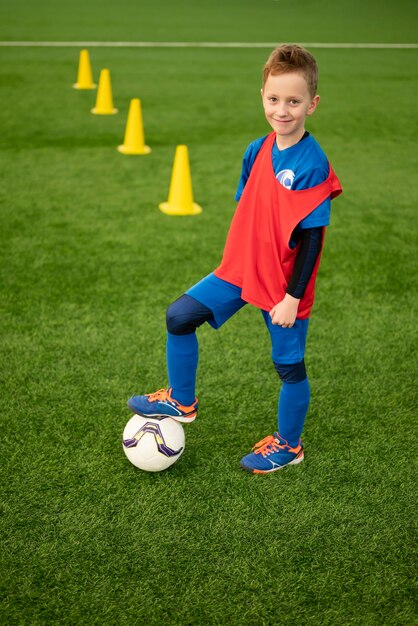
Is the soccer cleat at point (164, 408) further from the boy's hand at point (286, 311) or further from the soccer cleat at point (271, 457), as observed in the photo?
the boy's hand at point (286, 311)

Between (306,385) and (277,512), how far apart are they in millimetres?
531

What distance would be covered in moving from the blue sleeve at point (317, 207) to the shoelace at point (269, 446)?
101 cm

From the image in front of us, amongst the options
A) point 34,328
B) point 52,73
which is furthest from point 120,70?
point 34,328

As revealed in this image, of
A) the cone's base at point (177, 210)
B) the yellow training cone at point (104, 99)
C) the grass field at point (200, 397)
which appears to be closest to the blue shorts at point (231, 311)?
the grass field at point (200, 397)

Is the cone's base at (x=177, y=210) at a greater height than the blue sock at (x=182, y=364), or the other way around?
the blue sock at (x=182, y=364)

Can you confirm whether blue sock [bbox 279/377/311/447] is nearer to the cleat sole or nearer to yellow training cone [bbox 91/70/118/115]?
the cleat sole

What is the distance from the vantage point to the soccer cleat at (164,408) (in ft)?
10.1

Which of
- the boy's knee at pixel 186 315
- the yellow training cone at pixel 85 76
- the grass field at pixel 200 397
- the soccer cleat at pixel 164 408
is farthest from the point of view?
the yellow training cone at pixel 85 76

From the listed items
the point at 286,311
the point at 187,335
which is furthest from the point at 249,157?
the point at 187,335

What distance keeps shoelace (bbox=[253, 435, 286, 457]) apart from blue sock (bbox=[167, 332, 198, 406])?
1.23 ft

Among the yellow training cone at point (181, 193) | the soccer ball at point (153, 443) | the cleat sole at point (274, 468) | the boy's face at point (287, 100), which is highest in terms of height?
the boy's face at point (287, 100)

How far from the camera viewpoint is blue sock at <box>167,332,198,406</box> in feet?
9.48

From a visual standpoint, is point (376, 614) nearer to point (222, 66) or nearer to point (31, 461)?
point (31, 461)

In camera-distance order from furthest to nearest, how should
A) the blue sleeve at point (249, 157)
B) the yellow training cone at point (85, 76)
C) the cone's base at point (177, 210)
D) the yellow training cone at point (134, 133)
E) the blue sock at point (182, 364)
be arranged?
the yellow training cone at point (85, 76) < the yellow training cone at point (134, 133) < the cone's base at point (177, 210) < the blue sock at point (182, 364) < the blue sleeve at point (249, 157)
